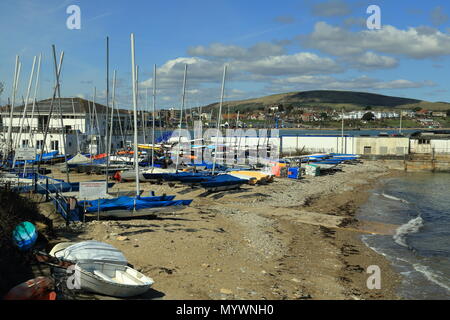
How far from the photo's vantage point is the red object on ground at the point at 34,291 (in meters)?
9.70

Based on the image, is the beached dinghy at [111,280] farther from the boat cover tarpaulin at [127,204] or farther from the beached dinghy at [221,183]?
the beached dinghy at [221,183]

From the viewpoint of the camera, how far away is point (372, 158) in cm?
7881

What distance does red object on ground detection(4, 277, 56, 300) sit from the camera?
9.70 meters

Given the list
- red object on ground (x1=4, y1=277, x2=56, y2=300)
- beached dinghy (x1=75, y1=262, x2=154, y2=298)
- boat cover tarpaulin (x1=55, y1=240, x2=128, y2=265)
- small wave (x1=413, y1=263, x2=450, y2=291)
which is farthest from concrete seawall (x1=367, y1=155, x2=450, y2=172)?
red object on ground (x1=4, y1=277, x2=56, y2=300)

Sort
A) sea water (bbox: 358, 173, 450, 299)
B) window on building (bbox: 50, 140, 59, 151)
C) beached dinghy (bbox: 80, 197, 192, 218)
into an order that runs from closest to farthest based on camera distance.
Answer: sea water (bbox: 358, 173, 450, 299)
beached dinghy (bbox: 80, 197, 192, 218)
window on building (bbox: 50, 140, 59, 151)

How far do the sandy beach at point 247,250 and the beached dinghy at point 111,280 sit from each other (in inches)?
22.9

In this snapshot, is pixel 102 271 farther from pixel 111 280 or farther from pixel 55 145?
pixel 55 145

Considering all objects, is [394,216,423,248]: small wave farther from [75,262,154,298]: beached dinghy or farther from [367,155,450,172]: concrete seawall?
[367,155,450,172]: concrete seawall

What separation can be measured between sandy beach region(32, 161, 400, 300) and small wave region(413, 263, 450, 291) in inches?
53.8

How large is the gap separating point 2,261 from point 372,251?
16459mm
